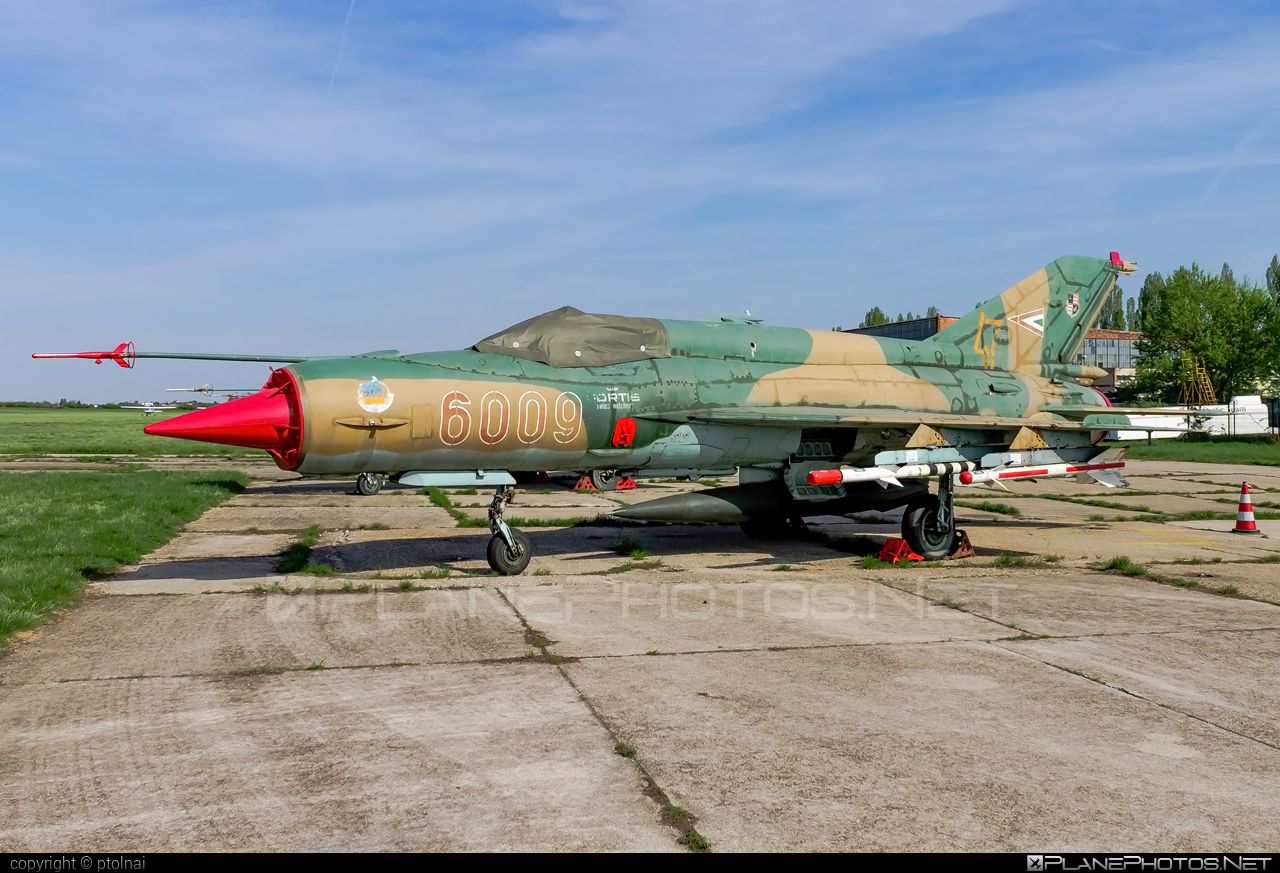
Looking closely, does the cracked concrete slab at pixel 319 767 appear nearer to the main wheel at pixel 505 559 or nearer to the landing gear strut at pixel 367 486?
the main wheel at pixel 505 559

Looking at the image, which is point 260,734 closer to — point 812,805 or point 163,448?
point 812,805

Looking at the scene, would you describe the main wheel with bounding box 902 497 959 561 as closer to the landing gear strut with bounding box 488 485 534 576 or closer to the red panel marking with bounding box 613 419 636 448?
the red panel marking with bounding box 613 419 636 448

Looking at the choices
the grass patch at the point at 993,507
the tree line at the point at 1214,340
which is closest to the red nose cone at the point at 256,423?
the grass patch at the point at 993,507

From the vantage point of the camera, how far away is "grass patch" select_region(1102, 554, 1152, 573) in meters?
10.9

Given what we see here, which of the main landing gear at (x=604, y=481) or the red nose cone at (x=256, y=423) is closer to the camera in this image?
the red nose cone at (x=256, y=423)

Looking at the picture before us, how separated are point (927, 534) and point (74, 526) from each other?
11467 mm

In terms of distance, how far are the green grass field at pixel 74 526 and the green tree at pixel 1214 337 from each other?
5498 centimetres

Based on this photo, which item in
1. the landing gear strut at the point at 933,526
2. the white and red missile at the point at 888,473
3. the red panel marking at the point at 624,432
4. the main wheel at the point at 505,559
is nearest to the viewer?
the main wheel at the point at 505,559

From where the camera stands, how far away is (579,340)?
1107 centimetres

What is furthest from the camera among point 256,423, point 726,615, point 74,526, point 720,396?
point 74,526

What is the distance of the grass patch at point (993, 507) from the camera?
1779cm

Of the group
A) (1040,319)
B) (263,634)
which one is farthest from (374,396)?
(1040,319)

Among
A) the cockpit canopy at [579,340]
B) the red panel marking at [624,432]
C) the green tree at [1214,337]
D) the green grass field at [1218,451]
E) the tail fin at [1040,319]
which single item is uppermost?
the green tree at [1214,337]

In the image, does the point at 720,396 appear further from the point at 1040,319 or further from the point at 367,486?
the point at 367,486
